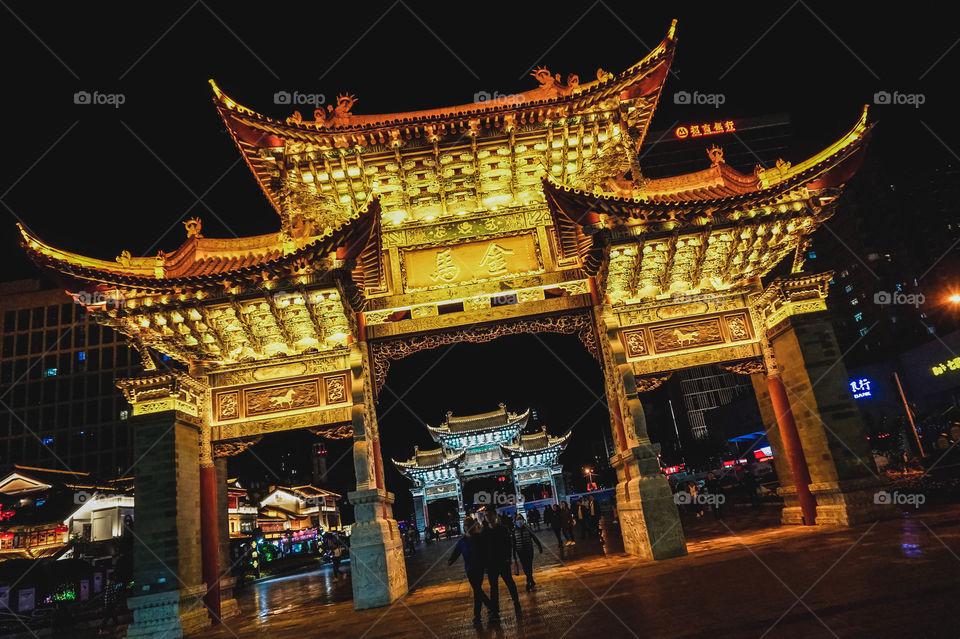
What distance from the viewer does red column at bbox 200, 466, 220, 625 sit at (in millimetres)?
11141

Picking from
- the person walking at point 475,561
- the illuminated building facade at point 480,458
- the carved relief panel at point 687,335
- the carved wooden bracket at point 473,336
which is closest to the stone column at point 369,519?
the carved wooden bracket at point 473,336

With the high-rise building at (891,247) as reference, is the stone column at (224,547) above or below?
below

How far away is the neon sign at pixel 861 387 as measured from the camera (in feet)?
127

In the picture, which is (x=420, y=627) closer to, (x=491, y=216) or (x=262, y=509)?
(x=491, y=216)

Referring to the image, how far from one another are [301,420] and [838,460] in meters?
11.8

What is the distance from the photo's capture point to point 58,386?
56062 millimetres

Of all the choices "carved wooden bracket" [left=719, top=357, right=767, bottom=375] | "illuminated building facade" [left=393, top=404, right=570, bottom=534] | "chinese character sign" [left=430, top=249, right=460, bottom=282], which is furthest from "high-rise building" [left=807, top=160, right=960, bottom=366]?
"chinese character sign" [left=430, top=249, right=460, bottom=282]

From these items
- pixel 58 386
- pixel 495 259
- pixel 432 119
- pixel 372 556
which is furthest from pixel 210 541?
pixel 58 386

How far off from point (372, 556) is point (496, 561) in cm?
364

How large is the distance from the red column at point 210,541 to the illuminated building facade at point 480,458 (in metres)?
30.3

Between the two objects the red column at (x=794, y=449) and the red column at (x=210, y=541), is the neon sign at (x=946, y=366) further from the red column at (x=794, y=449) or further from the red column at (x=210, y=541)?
the red column at (x=210, y=541)

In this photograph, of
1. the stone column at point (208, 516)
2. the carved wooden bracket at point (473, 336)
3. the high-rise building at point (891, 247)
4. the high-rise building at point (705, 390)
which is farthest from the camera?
the high-rise building at point (705, 390)

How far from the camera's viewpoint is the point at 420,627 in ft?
25.6

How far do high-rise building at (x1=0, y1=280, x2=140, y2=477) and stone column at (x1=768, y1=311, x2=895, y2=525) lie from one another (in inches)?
2384
